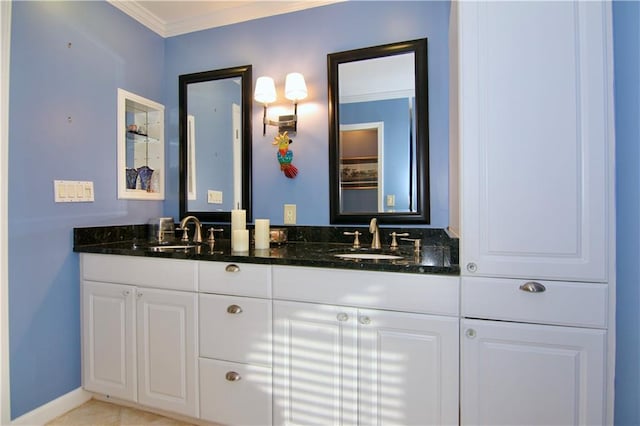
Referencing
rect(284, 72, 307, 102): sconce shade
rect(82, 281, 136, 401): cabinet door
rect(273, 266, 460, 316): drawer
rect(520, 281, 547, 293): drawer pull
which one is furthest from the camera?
rect(284, 72, 307, 102): sconce shade

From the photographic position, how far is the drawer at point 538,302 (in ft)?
3.67

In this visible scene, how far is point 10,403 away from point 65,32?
1852mm

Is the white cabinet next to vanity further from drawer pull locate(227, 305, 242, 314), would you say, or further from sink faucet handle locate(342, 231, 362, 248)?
drawer pull locate(227, 305, 242, 314)

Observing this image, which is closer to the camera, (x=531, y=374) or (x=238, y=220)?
(x=531, y=374)

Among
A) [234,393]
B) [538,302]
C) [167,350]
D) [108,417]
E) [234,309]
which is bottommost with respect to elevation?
[108,417]

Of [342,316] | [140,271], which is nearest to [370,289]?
[342,316]

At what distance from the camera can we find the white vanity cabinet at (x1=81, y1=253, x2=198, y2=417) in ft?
5.30

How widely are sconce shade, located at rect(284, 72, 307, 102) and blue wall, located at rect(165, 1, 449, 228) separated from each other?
3.0 inches

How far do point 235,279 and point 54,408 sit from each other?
121 centimetres

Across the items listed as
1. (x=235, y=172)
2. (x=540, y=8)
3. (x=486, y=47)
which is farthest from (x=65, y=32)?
(x=540, y=8)

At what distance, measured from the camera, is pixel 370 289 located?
1.34 meters

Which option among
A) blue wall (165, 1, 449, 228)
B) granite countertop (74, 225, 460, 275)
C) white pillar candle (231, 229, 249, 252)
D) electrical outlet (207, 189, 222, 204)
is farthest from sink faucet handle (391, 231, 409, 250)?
electrical outlet (207, 189, 222, 204)

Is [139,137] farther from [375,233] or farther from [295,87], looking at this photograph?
[375,233]

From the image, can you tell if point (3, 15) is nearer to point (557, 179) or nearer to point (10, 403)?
point (10, 403)
